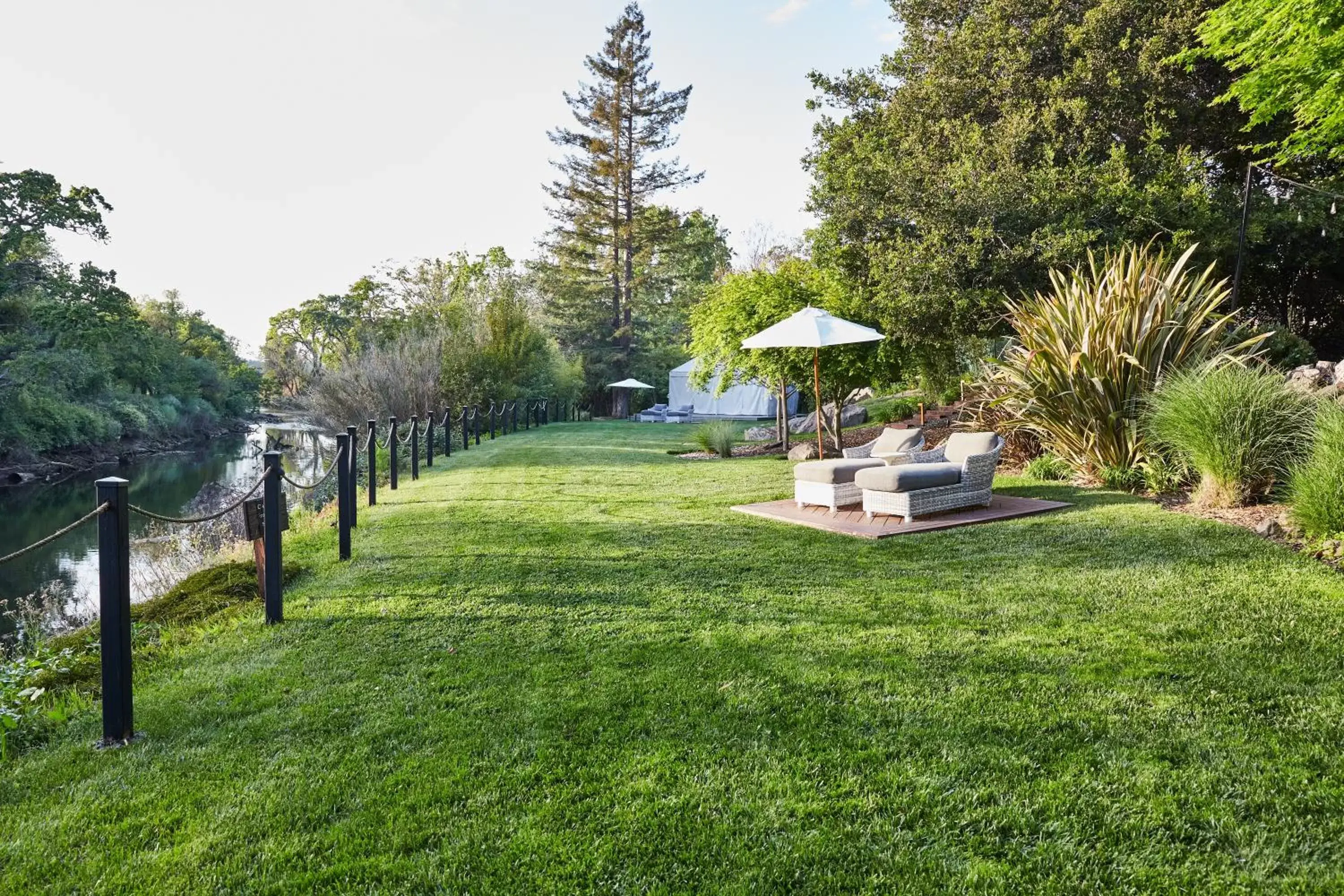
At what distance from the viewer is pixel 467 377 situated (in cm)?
2195

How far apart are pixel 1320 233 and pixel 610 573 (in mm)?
13551

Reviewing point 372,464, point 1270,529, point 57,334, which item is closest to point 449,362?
point 57,334

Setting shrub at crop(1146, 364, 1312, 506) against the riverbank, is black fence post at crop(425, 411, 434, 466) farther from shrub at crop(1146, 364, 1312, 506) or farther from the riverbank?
the riverbank

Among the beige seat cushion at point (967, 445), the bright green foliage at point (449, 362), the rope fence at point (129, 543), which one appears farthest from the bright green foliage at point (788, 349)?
the bright green foliage at point (449, 362)

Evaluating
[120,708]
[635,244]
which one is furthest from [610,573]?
[635,244]

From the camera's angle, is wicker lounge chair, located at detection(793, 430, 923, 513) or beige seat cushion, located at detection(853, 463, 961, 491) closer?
beige seat cushion, located at detection(853, 463, 961, 491)

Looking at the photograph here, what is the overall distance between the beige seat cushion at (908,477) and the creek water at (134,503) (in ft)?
15.3

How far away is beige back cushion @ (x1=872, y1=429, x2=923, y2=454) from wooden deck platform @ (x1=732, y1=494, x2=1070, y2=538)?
1096 mm

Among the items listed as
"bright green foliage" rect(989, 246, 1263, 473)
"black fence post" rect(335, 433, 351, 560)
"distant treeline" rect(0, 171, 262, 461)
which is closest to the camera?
"black fence post" rect(335, 433, 351, 560)

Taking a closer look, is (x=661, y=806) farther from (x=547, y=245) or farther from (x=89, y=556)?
(x=547, y=245)

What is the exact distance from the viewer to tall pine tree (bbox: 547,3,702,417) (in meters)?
35.2

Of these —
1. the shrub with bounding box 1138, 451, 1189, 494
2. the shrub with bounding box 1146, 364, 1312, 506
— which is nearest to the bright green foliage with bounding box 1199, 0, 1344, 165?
the shrub with bounding box 1146, 364, 1312, 506

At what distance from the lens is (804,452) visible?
12.3 metres

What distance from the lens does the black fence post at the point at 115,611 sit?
292cm
